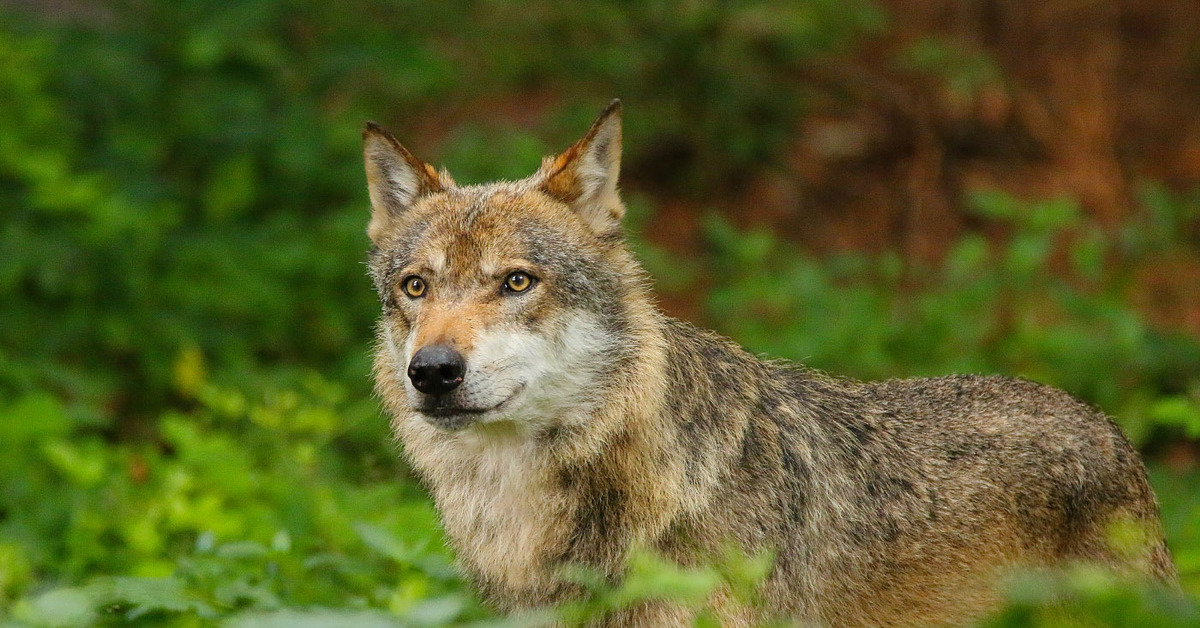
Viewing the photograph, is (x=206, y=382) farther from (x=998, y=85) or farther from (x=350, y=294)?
(x=998, y=85)

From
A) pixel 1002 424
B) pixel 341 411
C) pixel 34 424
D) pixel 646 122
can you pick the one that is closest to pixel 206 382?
pixel 341 411

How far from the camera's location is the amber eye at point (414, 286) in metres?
4.51

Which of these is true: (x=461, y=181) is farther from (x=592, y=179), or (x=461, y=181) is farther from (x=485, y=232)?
(x=485, y=232)

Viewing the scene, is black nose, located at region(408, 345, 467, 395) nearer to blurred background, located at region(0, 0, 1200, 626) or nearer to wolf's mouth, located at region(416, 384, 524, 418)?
wolf's mouth, located at region(416, 384, 524, 418)

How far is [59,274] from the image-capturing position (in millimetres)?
7816

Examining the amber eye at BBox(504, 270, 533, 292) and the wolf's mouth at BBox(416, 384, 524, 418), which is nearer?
the wolf's mouth at BBox(416, 384, 524, 418)

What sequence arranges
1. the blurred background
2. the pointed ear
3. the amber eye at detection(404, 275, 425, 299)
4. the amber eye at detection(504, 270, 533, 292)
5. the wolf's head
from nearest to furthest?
the wolf's head
the amber eye at detection(504, 270, 533, 292)
the amber eye at detection(404, 275, 425, 299)
the pointed ear
the blurred background

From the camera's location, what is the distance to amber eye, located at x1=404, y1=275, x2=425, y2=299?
4512 mm

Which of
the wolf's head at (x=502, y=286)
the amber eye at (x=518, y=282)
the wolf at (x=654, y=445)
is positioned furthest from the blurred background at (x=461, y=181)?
the amber eye at (x=518, y=282)

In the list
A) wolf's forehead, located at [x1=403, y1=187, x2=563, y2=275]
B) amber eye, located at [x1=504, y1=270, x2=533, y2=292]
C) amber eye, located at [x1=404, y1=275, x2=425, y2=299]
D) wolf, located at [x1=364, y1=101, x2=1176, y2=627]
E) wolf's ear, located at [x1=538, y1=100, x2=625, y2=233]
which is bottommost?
wolf, located at [x1=364, y1=101, x2=1176, y2=627]

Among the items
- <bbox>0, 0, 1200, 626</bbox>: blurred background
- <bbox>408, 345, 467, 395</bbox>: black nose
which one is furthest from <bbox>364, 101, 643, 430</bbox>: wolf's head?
<bbox>0, 0, 1200, 626</bbox>: blurred background

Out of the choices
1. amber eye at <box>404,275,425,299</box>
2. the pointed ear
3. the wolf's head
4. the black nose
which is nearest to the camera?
the black nose

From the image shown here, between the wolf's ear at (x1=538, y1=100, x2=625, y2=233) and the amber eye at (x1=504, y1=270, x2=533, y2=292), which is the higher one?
the wolf's ear at (x1=538, y1=100, x2=625, y2=233)

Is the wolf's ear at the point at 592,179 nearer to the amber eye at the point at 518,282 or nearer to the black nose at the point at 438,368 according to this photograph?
the amber eye at the point at 518,282
